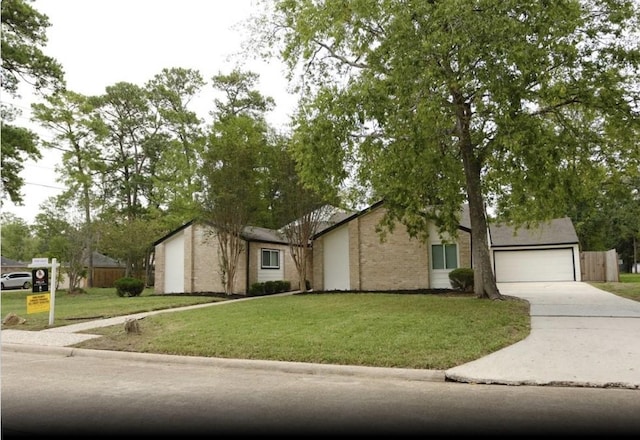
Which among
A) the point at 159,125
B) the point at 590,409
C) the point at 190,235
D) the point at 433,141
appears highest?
the point at 159,125

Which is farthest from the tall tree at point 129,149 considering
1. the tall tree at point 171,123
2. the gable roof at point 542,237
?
the gable roof at point 542,237

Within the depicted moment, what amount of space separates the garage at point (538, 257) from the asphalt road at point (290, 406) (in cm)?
2534

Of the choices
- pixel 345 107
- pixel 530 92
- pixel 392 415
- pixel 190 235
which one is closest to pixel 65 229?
pixel 190 235

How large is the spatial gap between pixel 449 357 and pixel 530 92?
7.40 meters

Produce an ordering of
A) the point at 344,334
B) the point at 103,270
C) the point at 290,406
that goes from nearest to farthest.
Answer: the point at 290,406 → the point at 344,334 → the point at 103,270

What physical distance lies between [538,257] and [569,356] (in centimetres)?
2461

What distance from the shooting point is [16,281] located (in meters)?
38.8

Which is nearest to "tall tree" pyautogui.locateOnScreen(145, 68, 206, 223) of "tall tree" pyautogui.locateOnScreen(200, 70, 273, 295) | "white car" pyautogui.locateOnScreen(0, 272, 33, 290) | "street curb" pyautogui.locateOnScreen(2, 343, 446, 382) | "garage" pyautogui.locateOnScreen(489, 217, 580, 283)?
"white car" pyautogui.locateOnScreen(0, 272, 33, 290)

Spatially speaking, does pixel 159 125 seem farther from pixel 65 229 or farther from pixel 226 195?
pixel 226 195

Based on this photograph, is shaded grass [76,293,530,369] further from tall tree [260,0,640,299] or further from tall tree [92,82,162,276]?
tall tree [92,82,162,276]

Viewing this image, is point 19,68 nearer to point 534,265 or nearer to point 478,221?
point 478,221

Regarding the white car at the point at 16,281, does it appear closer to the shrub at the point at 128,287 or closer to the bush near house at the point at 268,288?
the shrub at the point at 128,287

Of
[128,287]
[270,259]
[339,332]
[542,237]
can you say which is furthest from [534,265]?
[339,332]

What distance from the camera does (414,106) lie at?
1235 centimetres
